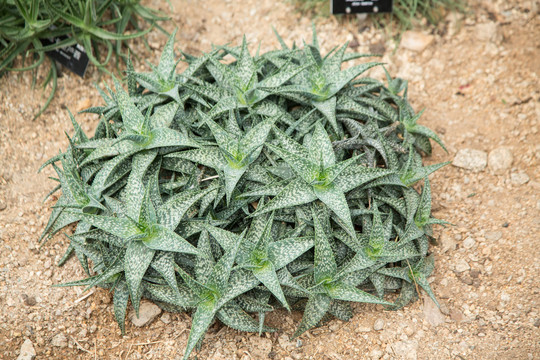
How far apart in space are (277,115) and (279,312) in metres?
0.89

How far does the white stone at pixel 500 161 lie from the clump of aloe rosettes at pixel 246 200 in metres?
0.60

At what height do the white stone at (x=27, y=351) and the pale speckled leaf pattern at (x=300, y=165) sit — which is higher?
the pale speckled leaf pattern at (x=300, y=165)

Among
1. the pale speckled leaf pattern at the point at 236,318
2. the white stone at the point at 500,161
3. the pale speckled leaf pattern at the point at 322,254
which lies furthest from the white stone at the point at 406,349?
the white stone at the point at 500,161

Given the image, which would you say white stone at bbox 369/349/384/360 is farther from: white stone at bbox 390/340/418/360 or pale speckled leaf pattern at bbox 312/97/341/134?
pale speckled leaf pattern at bbox 312/97/341/134

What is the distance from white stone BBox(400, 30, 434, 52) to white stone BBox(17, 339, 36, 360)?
2879 millimetres

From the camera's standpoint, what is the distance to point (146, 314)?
2.09 m

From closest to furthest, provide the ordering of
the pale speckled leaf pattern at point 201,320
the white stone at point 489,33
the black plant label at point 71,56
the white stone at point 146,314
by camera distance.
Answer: the pale speckled leaf pattern at point 201,320, the white stone at point 146,314, the black plant label at point 71,56, the white stone at point 489,33

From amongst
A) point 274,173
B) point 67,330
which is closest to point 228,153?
point 274,173

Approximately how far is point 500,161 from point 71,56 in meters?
2.69

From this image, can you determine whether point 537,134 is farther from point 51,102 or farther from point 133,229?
point 51,102

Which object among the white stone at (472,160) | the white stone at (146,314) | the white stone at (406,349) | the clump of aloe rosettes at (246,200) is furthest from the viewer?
the white stone at (472,160)

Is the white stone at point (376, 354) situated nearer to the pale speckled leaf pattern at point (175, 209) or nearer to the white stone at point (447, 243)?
the white stone at point (447, 243)

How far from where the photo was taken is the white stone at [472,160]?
2682 millimetres

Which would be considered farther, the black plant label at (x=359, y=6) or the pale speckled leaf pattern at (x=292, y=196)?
the black plant label at (x=359, y=6)
